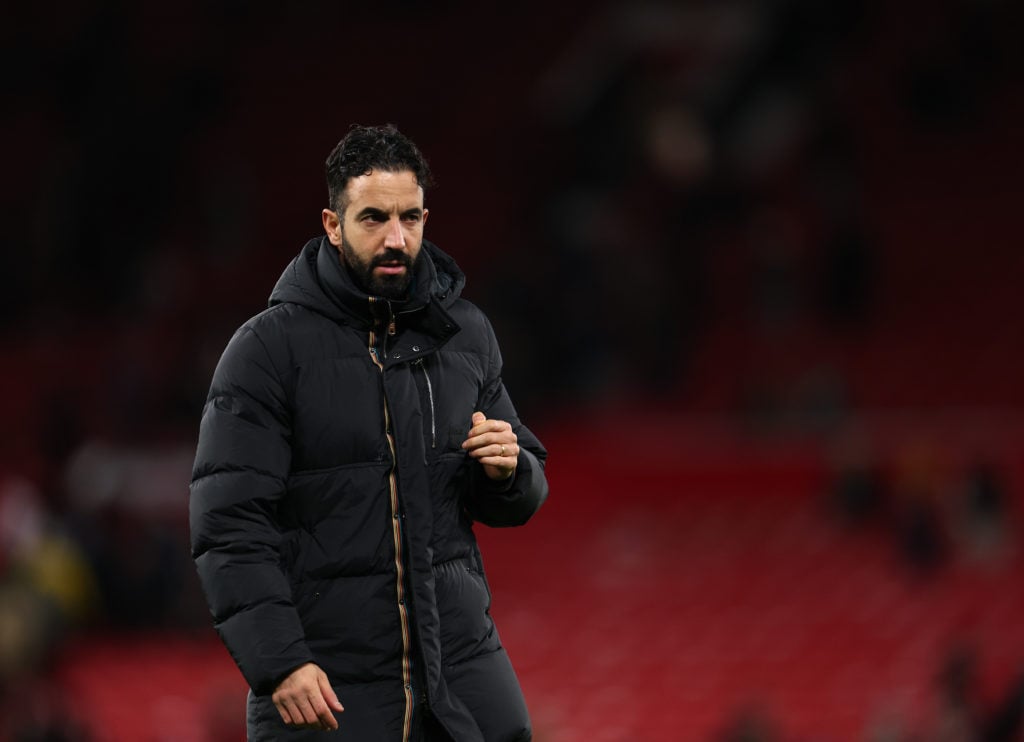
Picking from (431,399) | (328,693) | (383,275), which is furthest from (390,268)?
(328,693)

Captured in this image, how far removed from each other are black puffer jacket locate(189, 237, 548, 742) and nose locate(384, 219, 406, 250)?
0.31 feet

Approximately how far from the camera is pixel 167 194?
1597 centimetres

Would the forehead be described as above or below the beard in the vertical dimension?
above

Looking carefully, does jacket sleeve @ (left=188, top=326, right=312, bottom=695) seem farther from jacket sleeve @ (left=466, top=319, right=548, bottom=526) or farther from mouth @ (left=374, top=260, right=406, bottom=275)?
jacket sleeve @ (left=466, top=319, right=548, bottom=526)

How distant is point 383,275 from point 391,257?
3 cm

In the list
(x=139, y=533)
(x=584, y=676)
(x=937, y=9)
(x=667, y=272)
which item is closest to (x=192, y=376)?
(x=139, y=533)

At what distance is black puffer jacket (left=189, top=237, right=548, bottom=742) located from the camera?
2818 mm

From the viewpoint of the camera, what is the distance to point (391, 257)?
2951mm

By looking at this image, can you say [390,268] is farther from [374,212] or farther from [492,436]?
[492,436]

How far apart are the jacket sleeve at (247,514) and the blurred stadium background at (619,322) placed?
3939mm

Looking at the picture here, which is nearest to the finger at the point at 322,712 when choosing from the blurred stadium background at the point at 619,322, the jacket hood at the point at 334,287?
the jacket hood at the point at 334,287

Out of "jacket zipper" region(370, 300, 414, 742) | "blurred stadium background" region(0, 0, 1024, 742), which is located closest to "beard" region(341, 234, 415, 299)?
"jacket zipper" region(370, 300, 414, 742)

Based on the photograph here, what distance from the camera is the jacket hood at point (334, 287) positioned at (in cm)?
297

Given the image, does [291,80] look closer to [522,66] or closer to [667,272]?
[522,66]
